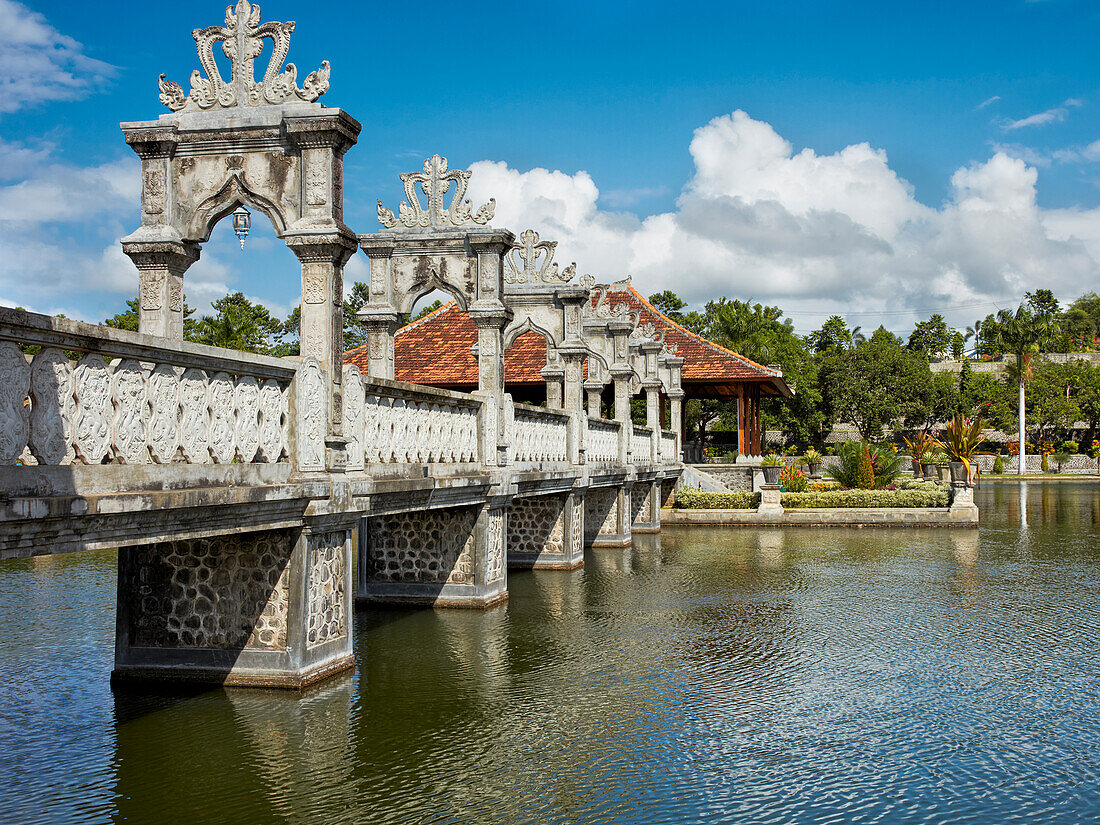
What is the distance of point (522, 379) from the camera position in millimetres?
29922

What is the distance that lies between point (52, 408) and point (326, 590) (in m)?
3.81

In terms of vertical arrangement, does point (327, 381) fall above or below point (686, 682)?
above

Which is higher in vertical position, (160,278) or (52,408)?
(160,278)

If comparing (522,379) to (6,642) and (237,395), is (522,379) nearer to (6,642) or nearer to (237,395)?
(6,642)

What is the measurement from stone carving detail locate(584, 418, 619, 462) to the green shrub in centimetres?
670

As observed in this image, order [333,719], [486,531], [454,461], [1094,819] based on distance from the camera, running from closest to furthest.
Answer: [1094,819]
[333,719]
[454,461]
[486,531]

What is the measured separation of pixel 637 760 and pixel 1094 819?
3098 millimetres

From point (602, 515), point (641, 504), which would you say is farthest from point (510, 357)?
point (602, 515)

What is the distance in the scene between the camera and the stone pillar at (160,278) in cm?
976

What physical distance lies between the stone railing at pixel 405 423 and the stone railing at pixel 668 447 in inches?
582

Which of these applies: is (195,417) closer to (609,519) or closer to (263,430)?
(263,430)

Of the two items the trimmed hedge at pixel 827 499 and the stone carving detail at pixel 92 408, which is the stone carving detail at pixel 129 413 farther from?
the trimmed hedge at pixel 827 499

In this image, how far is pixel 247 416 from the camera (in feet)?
26.3

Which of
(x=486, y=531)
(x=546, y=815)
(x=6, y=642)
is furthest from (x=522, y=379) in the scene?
(x=546, y=815)
